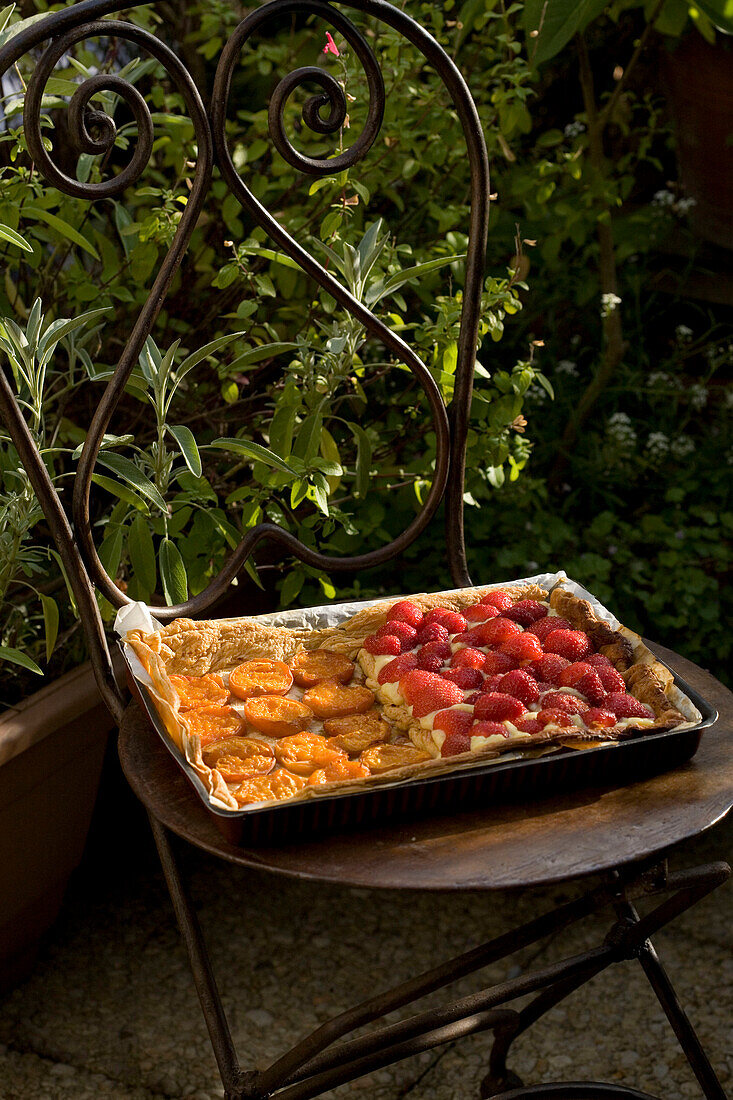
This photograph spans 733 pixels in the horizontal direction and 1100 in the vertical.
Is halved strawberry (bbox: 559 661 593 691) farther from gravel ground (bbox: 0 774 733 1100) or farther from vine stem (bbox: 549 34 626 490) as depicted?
vine stem (bbox: 549 34 626 490)

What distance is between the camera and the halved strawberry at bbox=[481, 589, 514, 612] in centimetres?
141

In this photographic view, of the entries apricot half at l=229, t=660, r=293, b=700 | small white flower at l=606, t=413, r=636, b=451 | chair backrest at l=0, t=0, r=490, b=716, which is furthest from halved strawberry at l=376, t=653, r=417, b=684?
small white flower at l=606, t=413, r=636, b=451

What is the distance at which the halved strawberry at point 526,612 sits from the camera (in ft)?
4.54

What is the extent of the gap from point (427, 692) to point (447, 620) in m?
0.18

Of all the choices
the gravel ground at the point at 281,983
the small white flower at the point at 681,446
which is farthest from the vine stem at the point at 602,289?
the gravel ground at the point at 281,983

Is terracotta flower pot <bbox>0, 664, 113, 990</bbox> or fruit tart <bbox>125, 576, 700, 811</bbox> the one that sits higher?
fruit tart <bbox>125, 576, 700, 811</bbox>

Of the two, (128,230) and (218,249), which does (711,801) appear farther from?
(218,249)

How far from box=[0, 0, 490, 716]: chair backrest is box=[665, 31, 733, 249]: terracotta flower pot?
51.3 inches

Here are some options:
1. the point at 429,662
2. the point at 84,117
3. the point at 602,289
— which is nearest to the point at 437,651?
the point at 429,662

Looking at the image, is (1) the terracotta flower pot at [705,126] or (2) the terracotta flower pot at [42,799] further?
(1) the terracotta flower pot at [705,126]

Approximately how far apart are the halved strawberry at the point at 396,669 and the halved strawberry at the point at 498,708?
0.12 m

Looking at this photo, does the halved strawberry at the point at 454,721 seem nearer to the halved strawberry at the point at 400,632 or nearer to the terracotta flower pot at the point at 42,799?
the halved strawberry at the point at 400,632

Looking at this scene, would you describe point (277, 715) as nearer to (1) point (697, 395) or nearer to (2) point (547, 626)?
(2) point (547, 626)

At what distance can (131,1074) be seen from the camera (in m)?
1.78
